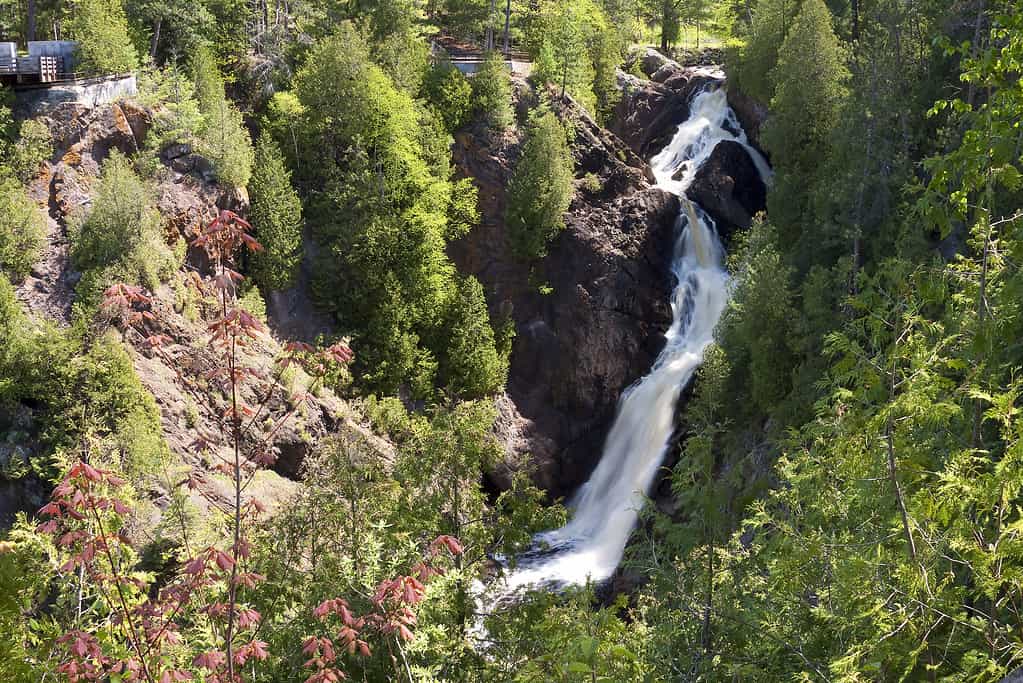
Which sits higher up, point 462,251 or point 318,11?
point 318,11

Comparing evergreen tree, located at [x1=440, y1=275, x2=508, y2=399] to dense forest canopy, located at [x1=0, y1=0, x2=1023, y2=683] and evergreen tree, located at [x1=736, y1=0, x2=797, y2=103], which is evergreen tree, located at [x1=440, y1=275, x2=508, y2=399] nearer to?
dense forest canopy, located at [x1=0, y1=0, x2=1023, y2=683]

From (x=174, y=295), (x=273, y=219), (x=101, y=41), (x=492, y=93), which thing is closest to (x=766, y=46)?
(x=492, y=93)

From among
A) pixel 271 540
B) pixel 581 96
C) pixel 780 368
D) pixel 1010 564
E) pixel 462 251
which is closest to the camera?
pixel 1010 564

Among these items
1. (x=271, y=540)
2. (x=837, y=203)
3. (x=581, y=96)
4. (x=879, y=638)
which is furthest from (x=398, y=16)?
(x=879, y=638)

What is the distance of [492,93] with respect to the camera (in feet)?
112

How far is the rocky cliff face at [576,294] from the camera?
109 feet

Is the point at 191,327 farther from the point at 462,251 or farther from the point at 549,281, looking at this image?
the point at 549,281

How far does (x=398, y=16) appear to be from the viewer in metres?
35.8

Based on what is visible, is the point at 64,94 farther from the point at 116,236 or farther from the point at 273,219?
the point at 273,219

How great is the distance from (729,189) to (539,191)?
29.8 ft

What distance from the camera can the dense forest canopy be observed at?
230 inches

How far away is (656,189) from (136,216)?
20381mm

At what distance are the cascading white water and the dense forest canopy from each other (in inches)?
57.4

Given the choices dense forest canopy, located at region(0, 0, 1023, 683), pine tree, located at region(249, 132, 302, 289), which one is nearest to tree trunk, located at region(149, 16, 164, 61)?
dense forest canopy, located at region(0, 0, 1023, 683)
